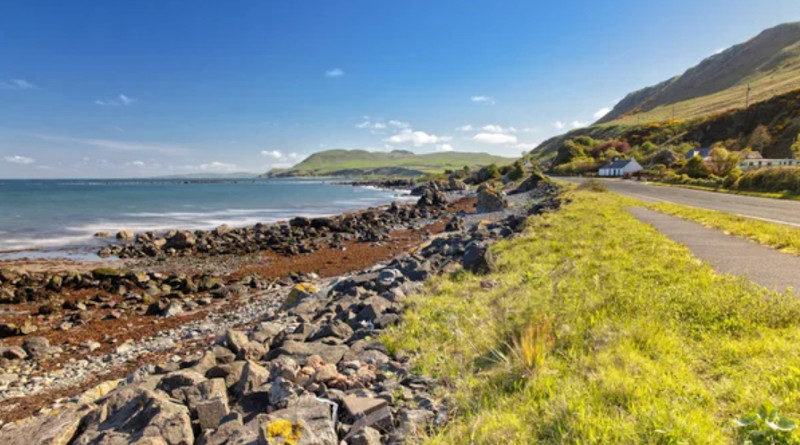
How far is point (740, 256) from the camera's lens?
373 inches

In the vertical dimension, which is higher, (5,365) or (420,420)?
(420,420)

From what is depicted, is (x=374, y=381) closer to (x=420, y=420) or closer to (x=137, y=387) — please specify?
(x=420, y=420)

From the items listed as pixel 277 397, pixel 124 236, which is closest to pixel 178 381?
pixel 277 397

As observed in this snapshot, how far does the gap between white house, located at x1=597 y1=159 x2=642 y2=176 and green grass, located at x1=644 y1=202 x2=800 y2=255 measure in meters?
68.9

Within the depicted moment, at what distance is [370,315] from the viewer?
7992 millimetres

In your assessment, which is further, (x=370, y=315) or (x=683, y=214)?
(x=683, y=214)

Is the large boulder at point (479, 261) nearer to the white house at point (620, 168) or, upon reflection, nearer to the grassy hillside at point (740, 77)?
the white house at point (620, 168)

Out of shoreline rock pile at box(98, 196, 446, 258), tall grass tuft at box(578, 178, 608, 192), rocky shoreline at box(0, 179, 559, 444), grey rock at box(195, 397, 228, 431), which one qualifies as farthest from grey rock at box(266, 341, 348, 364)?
tall grass tuft at box(578, 178, 608, 192)

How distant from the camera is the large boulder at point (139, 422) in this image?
3.79 m

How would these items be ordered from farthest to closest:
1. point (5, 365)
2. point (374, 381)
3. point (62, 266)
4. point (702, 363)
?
point (62, 266) → point (5, 365) → point (374, 381) → point (702, 363)

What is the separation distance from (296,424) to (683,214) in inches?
779

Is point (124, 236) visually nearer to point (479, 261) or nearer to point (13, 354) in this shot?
point (13, 354)

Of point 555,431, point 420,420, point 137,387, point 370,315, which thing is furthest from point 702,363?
point 137,387

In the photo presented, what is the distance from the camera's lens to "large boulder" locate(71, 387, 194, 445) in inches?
149
